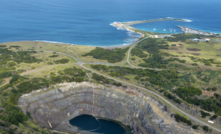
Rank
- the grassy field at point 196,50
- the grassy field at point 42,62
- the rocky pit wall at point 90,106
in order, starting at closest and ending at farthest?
the rocky pit wall at point 90,106
the grassy field at point 42,62
the grassy field at point 196,50

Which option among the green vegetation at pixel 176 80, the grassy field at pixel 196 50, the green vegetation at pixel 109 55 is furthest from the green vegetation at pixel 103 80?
the grassy field at pixel 196 50

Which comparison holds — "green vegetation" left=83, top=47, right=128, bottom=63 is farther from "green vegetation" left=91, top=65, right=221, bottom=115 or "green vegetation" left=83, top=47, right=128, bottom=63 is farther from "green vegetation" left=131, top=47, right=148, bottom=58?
"green vegetation" left=91, top=65, right=221, bottom=115

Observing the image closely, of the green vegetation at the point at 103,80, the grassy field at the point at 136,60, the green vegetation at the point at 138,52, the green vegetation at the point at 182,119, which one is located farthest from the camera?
the green vegetation at the point at 138,52

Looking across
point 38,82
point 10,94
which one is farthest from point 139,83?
point 10,94

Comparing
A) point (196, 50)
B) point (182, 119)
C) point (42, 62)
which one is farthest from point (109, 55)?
point (196, 50)

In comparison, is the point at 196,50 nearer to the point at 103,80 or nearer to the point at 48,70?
the point at 103,80

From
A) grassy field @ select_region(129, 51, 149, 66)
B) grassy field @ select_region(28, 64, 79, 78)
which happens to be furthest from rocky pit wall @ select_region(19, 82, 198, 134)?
grassy field @ select_region(129, 51, 149, 66)

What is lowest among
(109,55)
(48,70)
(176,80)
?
(176,80)

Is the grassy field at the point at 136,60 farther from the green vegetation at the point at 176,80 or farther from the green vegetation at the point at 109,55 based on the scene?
the green vegetation at the point at 176,80

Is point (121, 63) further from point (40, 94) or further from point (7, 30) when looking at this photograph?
point (7, 30)
